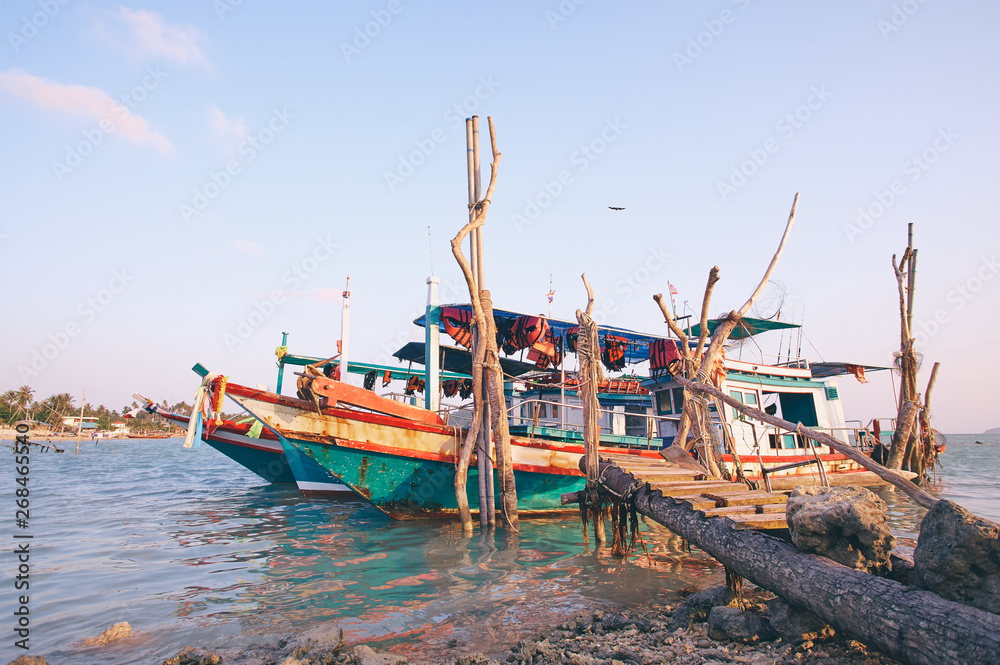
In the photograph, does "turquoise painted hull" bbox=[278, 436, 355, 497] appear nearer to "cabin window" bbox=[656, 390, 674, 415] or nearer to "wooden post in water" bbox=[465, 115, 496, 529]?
"wooden post in water" bbox=[465, 115, 496, 529]

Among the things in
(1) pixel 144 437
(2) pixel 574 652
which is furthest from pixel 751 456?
(1) pixel 144 437

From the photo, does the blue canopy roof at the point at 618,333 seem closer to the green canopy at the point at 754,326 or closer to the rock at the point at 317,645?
the green canopy at the point at 754,326

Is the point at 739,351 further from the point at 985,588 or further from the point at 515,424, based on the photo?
the point at 985,588

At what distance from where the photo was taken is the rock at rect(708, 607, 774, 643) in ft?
15.9

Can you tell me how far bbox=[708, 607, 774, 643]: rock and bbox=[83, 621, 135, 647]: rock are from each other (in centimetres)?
624

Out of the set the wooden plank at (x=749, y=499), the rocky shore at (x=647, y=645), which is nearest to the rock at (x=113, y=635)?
the rocky shore at (x=647, y=645)

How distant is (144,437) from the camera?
372 ft

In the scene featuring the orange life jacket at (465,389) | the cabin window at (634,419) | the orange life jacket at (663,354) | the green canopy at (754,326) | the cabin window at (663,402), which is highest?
the green canopy at (754,326)

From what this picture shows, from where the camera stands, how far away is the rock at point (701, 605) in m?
5.48

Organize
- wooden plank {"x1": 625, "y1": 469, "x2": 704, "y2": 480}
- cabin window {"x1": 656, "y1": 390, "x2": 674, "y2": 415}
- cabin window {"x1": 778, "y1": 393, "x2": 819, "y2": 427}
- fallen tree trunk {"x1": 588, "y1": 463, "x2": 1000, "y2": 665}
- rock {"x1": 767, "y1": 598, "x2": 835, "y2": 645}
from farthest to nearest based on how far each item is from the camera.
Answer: cabin window {"x1": 778, "y1": 393, "x2": 819, "y2": 427} < cabin window {"x1": 656, "y1": 390, "x2": 674, "y2": 415} < wooden plank {"x1": 625, "y1": 469, "x2": 704, "y2": 480} < rock {"x1": 767, "y1": 598, "x2": 835, "y2": 645} < fallen tree trunk {"x1": 588, "y1": 463, "x2": 1000, "y2": 665}

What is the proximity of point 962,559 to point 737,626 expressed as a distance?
200cm

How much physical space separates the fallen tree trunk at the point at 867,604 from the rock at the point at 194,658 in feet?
17.0

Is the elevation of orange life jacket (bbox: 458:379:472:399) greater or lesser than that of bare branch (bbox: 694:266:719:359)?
lesser

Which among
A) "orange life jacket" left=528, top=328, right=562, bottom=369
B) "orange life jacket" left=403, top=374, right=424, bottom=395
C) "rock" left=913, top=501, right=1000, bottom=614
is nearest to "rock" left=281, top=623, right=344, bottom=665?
"rock" left=913, top=501, right=1000, bottom=614
